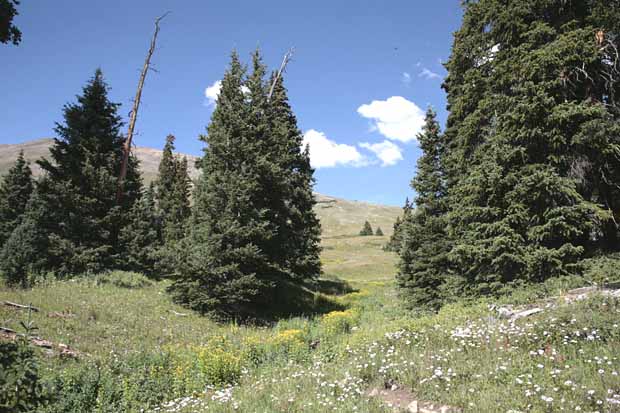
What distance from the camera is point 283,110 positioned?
27234 millimetres

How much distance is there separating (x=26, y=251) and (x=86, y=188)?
4264 millimetres

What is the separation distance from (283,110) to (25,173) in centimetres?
2382

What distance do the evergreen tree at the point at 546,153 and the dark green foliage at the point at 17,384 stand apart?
12135 mm

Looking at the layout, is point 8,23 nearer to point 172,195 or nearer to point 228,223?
point 228,223

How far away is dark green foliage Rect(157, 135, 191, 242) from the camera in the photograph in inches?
1186

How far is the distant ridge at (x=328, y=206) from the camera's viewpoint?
11941 centimetres

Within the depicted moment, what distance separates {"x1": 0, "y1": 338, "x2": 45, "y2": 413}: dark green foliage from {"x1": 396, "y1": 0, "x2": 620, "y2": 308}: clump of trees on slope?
40.0 ft

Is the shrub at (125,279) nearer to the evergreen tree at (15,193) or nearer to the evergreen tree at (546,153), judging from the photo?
the evergreen tree at (546,153)

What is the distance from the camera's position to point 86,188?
18.5m

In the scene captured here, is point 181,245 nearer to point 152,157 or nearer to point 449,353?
point 449,353

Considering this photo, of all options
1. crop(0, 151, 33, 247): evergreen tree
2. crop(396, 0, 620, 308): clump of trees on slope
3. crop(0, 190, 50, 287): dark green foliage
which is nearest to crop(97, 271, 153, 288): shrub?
crop(0, 190, 50, 287): dark green foliage

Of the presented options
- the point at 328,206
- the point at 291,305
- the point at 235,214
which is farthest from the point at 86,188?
the point at 328,206

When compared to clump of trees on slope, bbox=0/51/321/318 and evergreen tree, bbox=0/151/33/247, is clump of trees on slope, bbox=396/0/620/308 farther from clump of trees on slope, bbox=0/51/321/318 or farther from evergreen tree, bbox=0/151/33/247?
evergreen tree, bbox=0/151/33/247

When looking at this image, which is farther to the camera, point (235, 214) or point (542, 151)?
point (235, 214)
